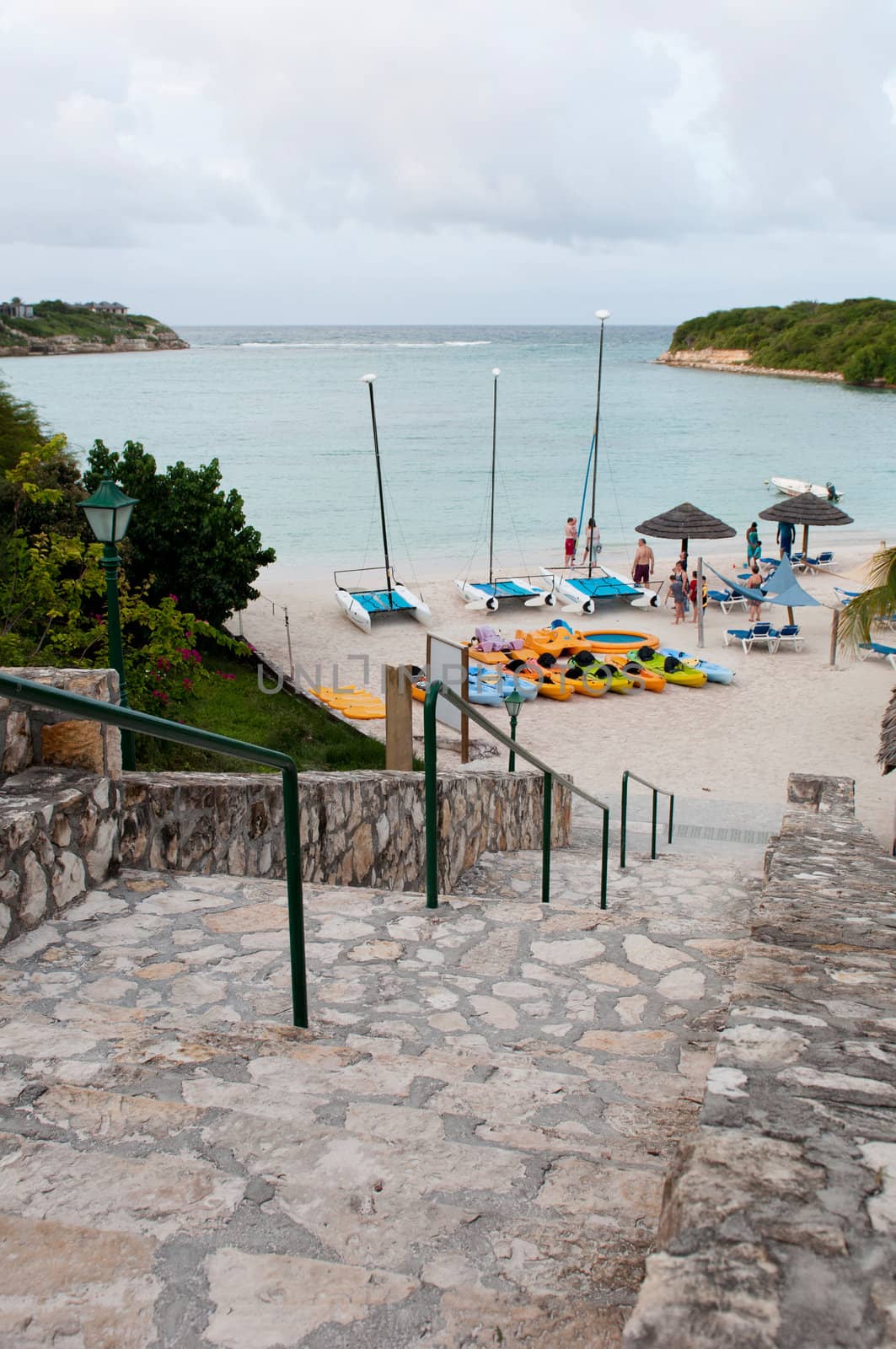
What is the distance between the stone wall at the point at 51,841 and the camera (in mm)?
3660

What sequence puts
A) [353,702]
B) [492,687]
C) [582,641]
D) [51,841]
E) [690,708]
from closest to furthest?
[51,841]
[353,702]
[492,687]
[690,708]
[582,641]

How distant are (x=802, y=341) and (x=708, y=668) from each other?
10088 cm

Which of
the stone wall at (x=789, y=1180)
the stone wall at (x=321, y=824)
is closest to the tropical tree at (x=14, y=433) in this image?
Result: the stone wall at (x=321, y=824)

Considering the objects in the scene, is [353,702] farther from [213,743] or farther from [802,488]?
[802,488]

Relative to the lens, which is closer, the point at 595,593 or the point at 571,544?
the point at 595,593

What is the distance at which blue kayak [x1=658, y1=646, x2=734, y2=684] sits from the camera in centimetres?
1675

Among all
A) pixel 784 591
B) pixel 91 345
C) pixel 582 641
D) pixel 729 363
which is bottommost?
pixel 582 641

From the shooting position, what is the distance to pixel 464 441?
61.2 meters

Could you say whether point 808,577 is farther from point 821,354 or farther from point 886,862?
point 821,354

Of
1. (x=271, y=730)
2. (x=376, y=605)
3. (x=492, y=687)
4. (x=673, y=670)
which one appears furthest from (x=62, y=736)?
(x=376, y=605)

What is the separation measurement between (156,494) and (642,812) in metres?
9.06

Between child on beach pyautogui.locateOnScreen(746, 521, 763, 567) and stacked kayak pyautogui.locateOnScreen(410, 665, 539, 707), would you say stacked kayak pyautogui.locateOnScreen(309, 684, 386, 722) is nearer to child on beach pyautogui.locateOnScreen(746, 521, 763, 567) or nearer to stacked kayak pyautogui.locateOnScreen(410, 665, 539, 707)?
stacked kayak pyautogui.locateOnScreen(410, 665, 539, 707)

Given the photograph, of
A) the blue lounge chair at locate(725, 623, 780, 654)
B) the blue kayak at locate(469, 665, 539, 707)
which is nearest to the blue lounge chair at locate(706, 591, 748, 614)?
the blue lounge chair at locate(725, 623, 780, 654)

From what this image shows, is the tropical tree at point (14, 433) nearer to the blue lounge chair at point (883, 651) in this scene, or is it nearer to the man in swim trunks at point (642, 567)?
the man in swim trunks at point (642, 567)
